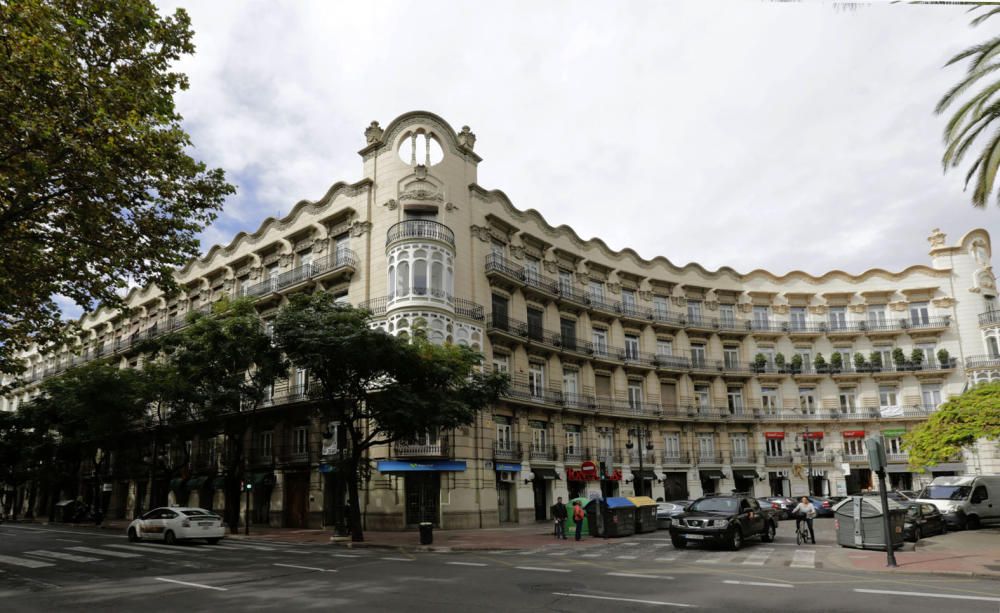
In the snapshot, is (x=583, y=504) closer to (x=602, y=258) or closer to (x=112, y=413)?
(x=602, y=258)

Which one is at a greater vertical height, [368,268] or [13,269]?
[368,268]

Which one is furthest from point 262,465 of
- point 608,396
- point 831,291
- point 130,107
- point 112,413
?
point 831,291

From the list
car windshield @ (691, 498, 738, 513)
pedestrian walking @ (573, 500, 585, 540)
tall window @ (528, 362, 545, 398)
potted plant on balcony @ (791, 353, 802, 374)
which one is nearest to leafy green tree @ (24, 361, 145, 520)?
tall window @ (528, 362, 545, 398)

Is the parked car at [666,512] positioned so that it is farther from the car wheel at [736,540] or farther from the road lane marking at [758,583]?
the road lane marking at [758,583]

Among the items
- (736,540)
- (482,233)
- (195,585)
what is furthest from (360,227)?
(195,585)

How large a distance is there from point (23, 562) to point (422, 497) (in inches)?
605

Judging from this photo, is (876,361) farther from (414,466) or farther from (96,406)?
(96,406)

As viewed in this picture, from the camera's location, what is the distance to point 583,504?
24234 millimetres

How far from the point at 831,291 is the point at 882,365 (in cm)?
630

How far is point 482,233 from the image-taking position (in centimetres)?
3462

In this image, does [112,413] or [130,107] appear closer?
[130,107]

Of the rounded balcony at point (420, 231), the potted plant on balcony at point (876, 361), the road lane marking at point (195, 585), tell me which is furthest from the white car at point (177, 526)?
the potted plant on balcony at point (876, 361)

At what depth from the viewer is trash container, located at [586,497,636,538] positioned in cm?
2370

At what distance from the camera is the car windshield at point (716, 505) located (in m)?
19.0
